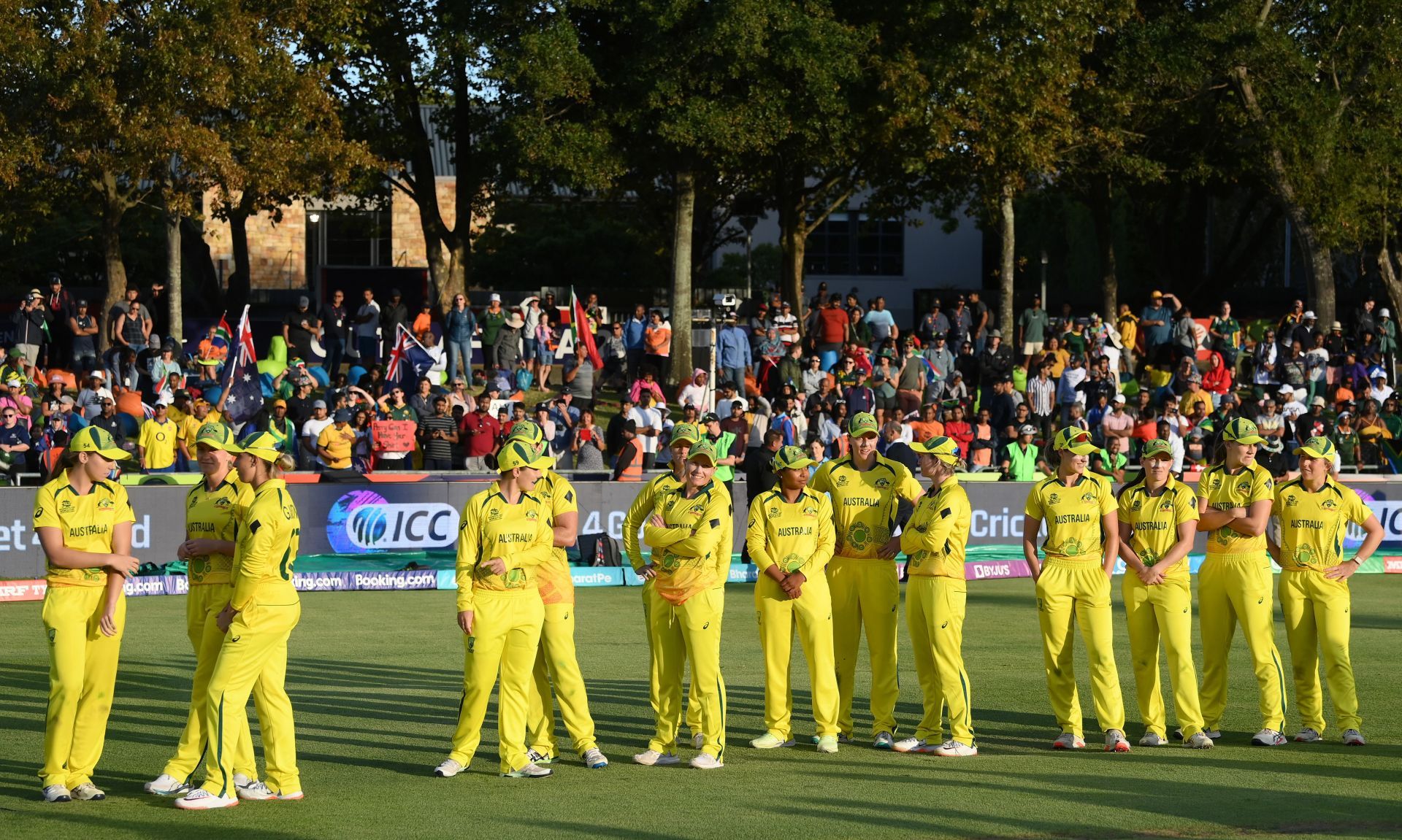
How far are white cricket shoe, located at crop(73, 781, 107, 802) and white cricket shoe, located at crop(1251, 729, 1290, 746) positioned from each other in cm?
740

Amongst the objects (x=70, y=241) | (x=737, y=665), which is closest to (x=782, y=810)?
(x=737, y=665)

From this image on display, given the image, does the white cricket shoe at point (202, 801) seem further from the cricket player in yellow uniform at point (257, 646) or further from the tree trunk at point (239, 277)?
the tree trunk at point (239, 277)

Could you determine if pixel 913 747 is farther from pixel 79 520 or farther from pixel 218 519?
pixel 79 520

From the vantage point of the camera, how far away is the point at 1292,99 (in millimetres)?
30875

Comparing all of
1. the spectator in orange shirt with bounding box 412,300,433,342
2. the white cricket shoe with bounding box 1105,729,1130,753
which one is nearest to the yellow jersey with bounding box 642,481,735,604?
the white cricket shoe with bounding box 1105,729,1130,753

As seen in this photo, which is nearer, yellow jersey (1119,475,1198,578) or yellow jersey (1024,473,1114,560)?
yellow jersey (1024,473,1114,560)

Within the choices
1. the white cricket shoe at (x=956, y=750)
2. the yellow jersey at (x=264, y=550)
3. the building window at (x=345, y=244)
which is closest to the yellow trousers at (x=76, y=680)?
the yellow jersey at (x=264, y=550)

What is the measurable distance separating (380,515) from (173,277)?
10996 millimetres

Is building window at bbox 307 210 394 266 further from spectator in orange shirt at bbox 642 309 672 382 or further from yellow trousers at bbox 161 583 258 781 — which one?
yellow trousers at bbox 161 583 258 781

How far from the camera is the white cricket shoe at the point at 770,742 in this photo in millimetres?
10297

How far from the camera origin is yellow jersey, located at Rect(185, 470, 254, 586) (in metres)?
8.83

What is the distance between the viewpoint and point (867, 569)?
10469mm

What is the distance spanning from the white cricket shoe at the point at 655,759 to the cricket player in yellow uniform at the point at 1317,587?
4.37 meters

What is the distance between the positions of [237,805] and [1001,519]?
47.8 feet
